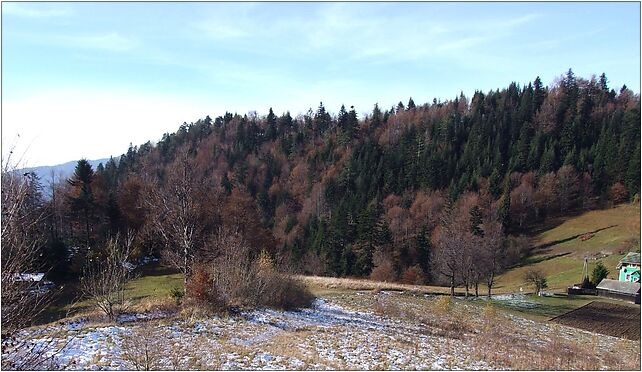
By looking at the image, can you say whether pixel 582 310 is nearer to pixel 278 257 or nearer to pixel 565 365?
pixel 565 365

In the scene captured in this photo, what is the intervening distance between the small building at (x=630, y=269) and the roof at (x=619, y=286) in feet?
12.0

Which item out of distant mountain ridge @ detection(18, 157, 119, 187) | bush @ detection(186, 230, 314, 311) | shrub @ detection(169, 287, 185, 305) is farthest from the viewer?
shrub @ detection(169, 287, 185, 305)

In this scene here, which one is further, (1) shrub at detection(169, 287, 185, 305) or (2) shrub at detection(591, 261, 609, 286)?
(2) shrub at detection(591, 261, 609, 286)

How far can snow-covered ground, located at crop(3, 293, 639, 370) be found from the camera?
38.0ft

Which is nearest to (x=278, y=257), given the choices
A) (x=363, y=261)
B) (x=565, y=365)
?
(x=565, y=365)

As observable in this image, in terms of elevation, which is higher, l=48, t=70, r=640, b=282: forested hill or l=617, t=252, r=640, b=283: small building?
l=48, t=70, r=640, b=282: forested hill

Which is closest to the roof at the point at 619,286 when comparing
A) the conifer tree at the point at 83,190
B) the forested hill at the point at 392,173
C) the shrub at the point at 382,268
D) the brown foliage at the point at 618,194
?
the forested hill at the point at 392,173

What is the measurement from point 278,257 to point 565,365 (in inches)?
539

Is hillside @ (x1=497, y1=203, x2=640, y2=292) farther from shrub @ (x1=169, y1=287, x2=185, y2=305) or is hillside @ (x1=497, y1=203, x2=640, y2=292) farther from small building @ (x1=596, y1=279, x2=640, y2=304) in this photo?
Answer: shrub @ (x1=169, y1=287, x2=185, y2=305)

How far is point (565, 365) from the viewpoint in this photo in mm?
14086

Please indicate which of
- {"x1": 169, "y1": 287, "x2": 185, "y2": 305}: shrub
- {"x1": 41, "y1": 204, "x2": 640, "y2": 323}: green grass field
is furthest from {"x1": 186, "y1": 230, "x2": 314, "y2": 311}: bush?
{"x1": 41, "y1": 204, "x2": 640, "y2": 323}: green grass field

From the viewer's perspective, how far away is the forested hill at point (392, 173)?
5734 centimetres

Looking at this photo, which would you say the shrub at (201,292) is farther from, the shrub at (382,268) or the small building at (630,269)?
the small building at (630,269)

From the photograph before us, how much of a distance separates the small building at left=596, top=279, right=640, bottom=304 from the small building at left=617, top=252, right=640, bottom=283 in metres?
3.77
